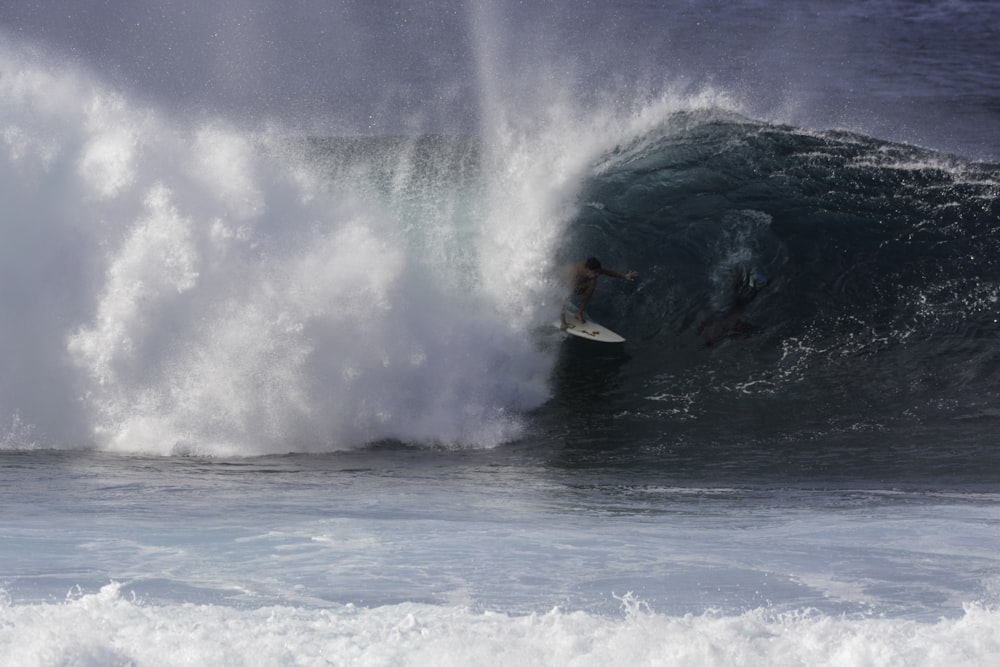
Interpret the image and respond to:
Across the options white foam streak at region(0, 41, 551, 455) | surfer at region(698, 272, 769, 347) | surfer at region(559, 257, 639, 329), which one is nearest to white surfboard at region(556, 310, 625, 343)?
surfer at region(559, 257, 639, 329)

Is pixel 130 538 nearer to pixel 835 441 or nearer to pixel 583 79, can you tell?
pixel 835 441

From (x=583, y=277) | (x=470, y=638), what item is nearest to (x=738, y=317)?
(x=583, y=277)

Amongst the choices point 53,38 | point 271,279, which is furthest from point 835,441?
point 53,38

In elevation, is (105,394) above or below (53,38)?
below

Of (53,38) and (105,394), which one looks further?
(53,38)

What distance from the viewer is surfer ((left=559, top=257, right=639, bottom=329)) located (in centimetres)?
1393

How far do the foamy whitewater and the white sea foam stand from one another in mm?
24

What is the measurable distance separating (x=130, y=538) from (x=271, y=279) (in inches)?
185

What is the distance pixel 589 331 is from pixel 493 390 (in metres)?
1.71

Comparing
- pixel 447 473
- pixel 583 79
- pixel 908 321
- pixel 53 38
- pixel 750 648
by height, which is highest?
pixel 53 38

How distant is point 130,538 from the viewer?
866 cm

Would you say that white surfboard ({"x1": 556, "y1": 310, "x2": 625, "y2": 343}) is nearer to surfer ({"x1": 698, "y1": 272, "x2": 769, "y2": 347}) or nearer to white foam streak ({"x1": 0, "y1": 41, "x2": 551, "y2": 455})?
white foam streak ({"x1": 0, "y1": 41, "x2": 551, "y2": 455})

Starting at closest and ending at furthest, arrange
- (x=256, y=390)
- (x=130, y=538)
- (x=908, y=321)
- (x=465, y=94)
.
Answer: (x=130, y=538) → (x=256, y=390) → (x=908, y=321) → (x=465, y=94)

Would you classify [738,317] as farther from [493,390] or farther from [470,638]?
[470,638]
